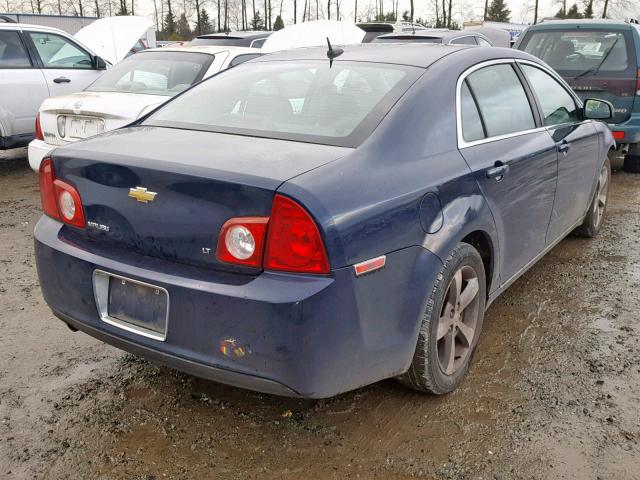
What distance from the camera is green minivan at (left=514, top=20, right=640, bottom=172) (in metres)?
7.22

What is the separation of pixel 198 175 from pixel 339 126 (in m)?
0.70

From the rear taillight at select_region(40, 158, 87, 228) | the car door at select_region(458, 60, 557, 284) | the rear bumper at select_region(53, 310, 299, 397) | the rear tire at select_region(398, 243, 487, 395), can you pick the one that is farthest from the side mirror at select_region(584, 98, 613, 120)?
the rear taillight at select_region(40, 158, 87, 228)

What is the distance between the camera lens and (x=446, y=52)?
10.5 feet

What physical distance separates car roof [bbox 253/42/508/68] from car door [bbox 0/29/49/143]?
16.2 feet

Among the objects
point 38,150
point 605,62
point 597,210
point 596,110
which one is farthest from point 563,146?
point 38,150

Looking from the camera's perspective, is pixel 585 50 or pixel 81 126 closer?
pixel 81 126

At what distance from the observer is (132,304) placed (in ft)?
7.96

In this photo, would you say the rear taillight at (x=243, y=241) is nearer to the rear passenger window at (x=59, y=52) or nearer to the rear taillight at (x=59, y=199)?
the rear taillight at (x=59, y=199)

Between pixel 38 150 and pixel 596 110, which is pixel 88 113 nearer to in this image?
pixel 38 150

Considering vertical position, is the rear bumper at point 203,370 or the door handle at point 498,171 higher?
the door handle at point 498,171

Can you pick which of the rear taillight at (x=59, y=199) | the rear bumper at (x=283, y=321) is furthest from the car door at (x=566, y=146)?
the rear taillight at (x=59, y=199)

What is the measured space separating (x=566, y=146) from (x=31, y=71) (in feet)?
21.3

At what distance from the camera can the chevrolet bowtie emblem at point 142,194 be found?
7.70 feet

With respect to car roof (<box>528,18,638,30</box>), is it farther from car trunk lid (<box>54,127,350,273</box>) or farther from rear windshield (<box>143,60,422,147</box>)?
car trunk lid (<box>54,127,350,273</box>)
